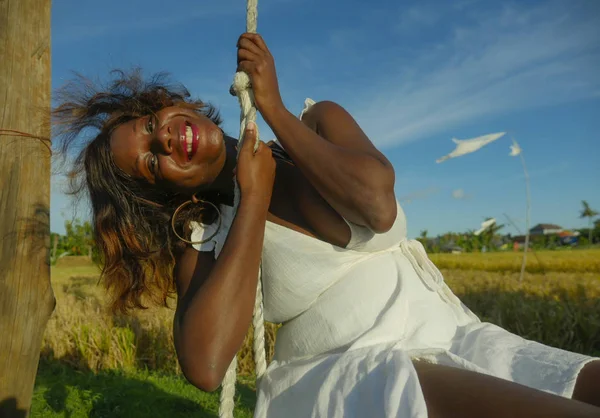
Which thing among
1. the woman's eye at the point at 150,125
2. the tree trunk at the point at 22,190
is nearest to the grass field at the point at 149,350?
the tree trunk at the point at 22,190

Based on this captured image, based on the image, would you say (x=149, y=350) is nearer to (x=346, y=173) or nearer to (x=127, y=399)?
(x=127, y=399)

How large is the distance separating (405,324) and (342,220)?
1.30ft

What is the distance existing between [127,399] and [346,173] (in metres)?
3.87

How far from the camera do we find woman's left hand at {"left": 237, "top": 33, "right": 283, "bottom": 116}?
199 cm

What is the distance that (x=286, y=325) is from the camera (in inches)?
82.1

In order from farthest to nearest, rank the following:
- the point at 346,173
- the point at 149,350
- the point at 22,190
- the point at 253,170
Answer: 1. the point at 149,350
2. the point at 22,190
3. the point at 253,170
4. the point at 346,173

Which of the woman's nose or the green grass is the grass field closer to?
the green grass

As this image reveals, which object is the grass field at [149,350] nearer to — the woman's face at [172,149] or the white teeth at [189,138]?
the woman's face at [172,149]

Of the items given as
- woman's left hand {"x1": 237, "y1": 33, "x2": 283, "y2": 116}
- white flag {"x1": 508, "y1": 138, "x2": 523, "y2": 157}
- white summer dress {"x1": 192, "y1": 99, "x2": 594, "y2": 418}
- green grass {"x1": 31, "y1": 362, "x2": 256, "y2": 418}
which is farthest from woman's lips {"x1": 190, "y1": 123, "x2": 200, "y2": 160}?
white flag {"x1": 508, "y1": 138, "x2": 523, "y2": 157}

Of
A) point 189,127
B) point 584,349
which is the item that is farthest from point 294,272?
point 584,349

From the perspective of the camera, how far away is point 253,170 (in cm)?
198

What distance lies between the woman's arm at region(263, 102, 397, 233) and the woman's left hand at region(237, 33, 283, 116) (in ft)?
0.28

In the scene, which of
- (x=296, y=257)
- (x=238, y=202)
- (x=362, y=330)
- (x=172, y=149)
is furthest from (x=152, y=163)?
(x=362, y=330)

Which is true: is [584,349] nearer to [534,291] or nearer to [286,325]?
[534,291]
